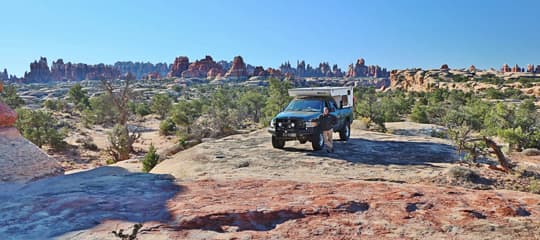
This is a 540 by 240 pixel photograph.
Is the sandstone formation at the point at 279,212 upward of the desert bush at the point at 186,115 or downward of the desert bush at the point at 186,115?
upward

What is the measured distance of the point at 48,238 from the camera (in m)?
4.72

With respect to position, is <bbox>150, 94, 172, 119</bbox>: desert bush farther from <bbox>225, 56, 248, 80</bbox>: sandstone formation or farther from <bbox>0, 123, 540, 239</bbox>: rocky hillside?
<bbox>225, 56, 248, 80</bbox>: sandstone formation

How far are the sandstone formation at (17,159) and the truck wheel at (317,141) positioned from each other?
730 cm

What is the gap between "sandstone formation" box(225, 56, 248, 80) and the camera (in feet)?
435

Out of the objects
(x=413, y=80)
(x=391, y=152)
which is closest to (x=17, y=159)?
(x=391, y=152)

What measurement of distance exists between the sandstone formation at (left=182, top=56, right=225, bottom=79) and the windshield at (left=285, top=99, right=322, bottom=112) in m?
131

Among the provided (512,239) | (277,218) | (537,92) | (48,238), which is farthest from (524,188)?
(537,92)

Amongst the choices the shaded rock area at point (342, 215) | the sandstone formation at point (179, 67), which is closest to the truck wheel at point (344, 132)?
the shaded rock area at point (342, 215)

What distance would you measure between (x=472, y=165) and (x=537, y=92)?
5133 cm

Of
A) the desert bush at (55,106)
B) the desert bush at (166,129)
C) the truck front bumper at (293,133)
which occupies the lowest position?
the desert bush at (166,129)

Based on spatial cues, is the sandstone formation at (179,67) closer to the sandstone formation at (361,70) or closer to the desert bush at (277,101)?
the sandstone formation at (361,70)

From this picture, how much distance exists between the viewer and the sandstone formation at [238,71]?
133m

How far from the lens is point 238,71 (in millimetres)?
135000

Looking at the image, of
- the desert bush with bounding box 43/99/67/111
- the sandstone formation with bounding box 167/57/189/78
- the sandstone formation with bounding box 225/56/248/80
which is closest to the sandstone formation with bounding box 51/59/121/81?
the sandstone formation with bounding box 167/57/189/78
